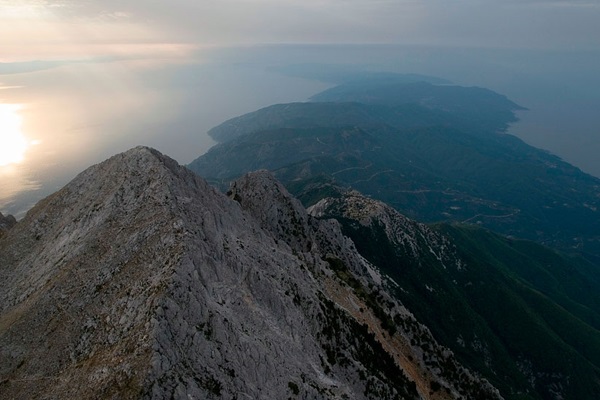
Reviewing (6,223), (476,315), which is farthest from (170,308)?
(476,315)

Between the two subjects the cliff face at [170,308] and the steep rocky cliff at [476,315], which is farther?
the steep rocky cliff at [476,315]

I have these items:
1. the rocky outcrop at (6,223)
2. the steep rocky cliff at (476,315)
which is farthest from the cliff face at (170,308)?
the steep rocky cliff at (476,315)

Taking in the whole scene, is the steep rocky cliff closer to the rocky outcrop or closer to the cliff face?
the cliff face

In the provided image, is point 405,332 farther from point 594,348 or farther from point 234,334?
point 594,348

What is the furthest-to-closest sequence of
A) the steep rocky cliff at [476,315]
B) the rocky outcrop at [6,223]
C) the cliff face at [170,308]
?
the steep rocky cliff at [476,315], the rocky outcrop at [6,223], the cliff face at [170,308]

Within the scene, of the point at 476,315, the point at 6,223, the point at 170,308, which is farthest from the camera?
the point at 476,315

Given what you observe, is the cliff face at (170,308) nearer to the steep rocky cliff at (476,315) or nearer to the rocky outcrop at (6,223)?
the rocky outcrop at (6,223)

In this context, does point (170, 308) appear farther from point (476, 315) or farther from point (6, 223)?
point (476, 315)

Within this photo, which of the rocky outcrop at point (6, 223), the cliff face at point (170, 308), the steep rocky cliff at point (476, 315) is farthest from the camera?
the steep rocky cliff at point (476, 315)

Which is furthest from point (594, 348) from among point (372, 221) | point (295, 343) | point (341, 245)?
point (295, 343)
